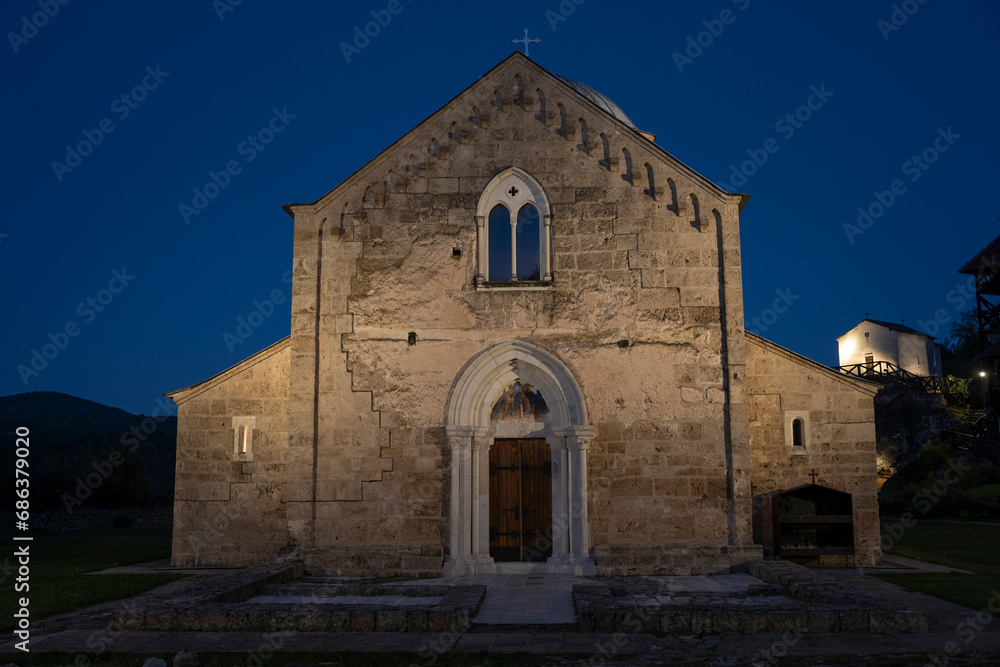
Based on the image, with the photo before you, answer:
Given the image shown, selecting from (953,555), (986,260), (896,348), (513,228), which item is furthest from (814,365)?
(896,348)

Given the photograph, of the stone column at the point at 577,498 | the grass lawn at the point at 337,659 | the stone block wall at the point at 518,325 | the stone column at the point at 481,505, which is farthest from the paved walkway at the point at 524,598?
the grass lawn at the point at 337,659

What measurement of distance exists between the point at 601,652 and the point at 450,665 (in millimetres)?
1604

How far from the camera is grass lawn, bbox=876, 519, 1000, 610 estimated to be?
11031mm

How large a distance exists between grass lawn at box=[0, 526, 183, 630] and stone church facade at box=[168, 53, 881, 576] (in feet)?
6.58

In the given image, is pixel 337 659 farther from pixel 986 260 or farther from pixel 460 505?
pixel 986 260

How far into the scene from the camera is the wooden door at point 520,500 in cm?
1426

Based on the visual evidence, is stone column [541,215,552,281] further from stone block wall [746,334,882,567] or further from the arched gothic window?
stone block wall [746,334,882,567]

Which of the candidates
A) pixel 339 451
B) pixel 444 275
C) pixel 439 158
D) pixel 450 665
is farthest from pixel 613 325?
pixel 450 665

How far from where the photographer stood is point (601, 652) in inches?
303

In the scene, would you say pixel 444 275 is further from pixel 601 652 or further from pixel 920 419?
pixel 920 419

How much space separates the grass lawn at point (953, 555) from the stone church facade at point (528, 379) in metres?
1.82

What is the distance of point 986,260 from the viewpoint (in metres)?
42.7

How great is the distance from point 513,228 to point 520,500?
5305 mm

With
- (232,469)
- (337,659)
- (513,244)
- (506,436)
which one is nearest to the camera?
(337,659)
